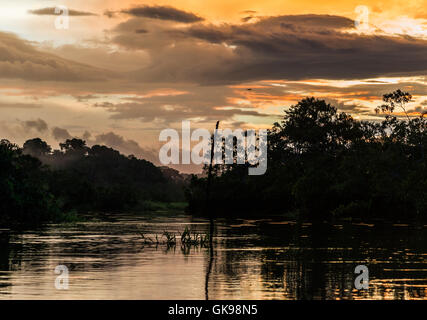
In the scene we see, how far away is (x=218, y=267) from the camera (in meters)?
36.6

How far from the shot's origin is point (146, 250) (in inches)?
1852

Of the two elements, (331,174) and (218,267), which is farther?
(331,174)

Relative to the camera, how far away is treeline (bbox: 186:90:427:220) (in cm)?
9262

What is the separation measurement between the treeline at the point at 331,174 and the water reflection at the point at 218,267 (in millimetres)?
16991

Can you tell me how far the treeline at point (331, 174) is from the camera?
304 ft

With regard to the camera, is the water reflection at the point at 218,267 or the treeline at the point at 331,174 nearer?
the water reflection at the point at 218,267

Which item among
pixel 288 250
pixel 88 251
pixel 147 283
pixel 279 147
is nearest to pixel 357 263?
pixel 288 250

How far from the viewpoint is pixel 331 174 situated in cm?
10844

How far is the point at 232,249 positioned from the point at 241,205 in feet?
256

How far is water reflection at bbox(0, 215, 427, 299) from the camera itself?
89.7 feet

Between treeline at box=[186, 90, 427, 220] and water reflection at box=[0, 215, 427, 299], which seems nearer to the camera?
water reflection at box=[0, 215, 427, 299]

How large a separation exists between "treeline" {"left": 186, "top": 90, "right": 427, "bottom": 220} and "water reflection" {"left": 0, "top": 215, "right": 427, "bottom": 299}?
55.7 feet

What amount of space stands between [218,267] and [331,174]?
2903 inches
